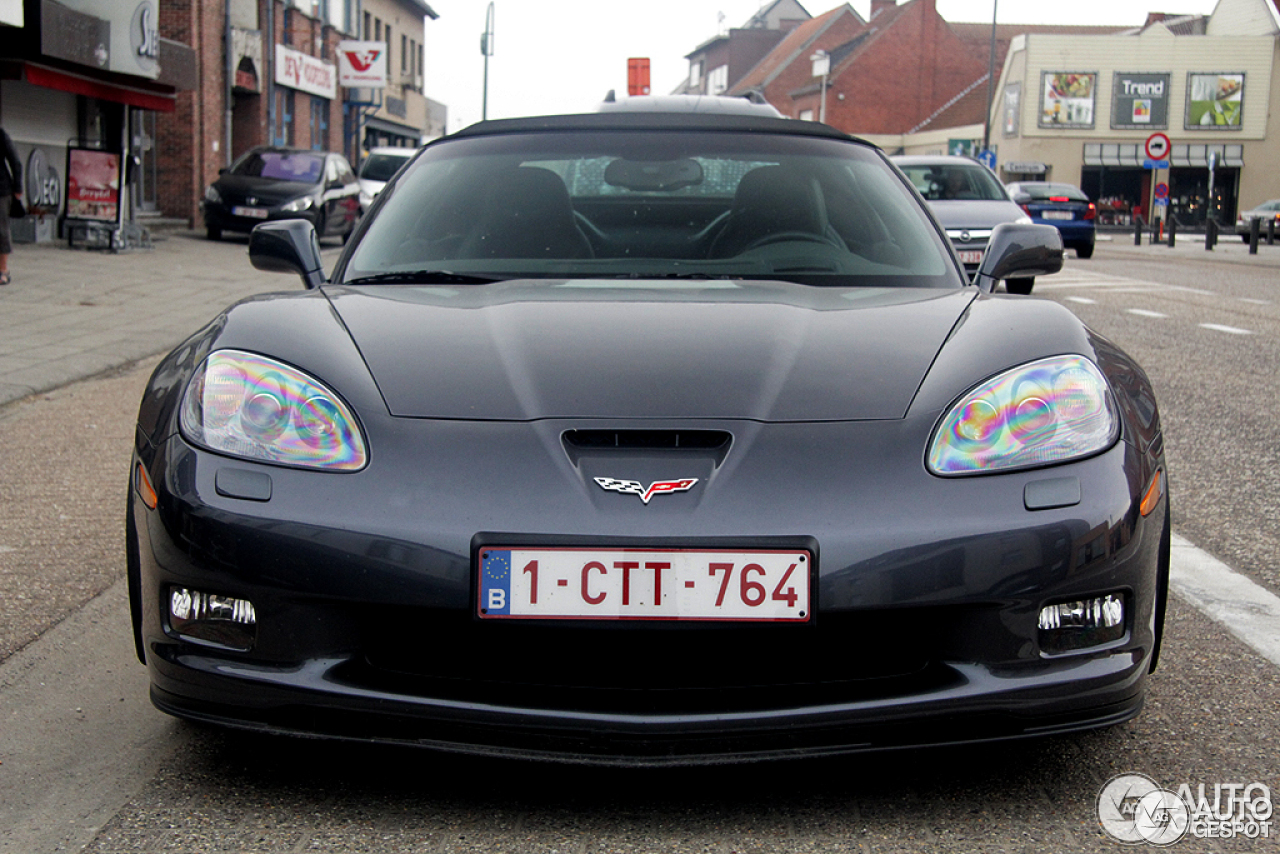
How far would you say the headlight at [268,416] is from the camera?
2314 millimetres

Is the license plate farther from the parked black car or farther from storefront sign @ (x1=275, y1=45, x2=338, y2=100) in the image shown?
storefront sign @ (x1=275, y1=45, x2=338, y2=100)

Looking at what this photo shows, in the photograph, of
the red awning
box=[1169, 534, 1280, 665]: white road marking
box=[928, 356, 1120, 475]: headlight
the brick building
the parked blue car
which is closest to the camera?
box=[928, 356, 1120, 475]: headlight

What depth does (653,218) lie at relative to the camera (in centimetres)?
393

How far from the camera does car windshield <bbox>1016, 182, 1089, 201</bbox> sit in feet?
87.5

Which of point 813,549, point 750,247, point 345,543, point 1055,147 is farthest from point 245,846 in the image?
point 1055,147

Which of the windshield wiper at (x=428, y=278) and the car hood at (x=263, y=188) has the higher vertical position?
the car hood at (x=263, y=188)

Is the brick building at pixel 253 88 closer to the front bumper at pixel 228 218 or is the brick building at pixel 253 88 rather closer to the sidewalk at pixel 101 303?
the front bumper at pixel 228 218

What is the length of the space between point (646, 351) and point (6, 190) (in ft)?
38.6

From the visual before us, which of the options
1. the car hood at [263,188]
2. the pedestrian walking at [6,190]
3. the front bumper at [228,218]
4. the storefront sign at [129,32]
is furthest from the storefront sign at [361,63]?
the pedestrian walking at [6,190]

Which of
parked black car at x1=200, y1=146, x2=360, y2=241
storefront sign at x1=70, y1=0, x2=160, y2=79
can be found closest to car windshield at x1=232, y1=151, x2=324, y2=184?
parked black car at x1=200, y1=146, x2=360, y2=241

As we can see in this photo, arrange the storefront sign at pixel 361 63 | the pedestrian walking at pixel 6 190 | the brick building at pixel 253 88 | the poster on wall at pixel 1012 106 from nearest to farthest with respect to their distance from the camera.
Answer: the pedestrian walking at pixel 6 190 → the brick building at pixel 253 88 → the storefront sign at pixel 361 63 → the poster on wall at pixel 1012 106

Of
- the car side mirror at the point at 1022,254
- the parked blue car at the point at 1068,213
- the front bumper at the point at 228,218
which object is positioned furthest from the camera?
the parked blue car at the point at 1068,213

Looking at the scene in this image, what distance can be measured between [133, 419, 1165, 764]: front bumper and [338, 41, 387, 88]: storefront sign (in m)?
36.1

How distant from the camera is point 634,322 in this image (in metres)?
2.69
